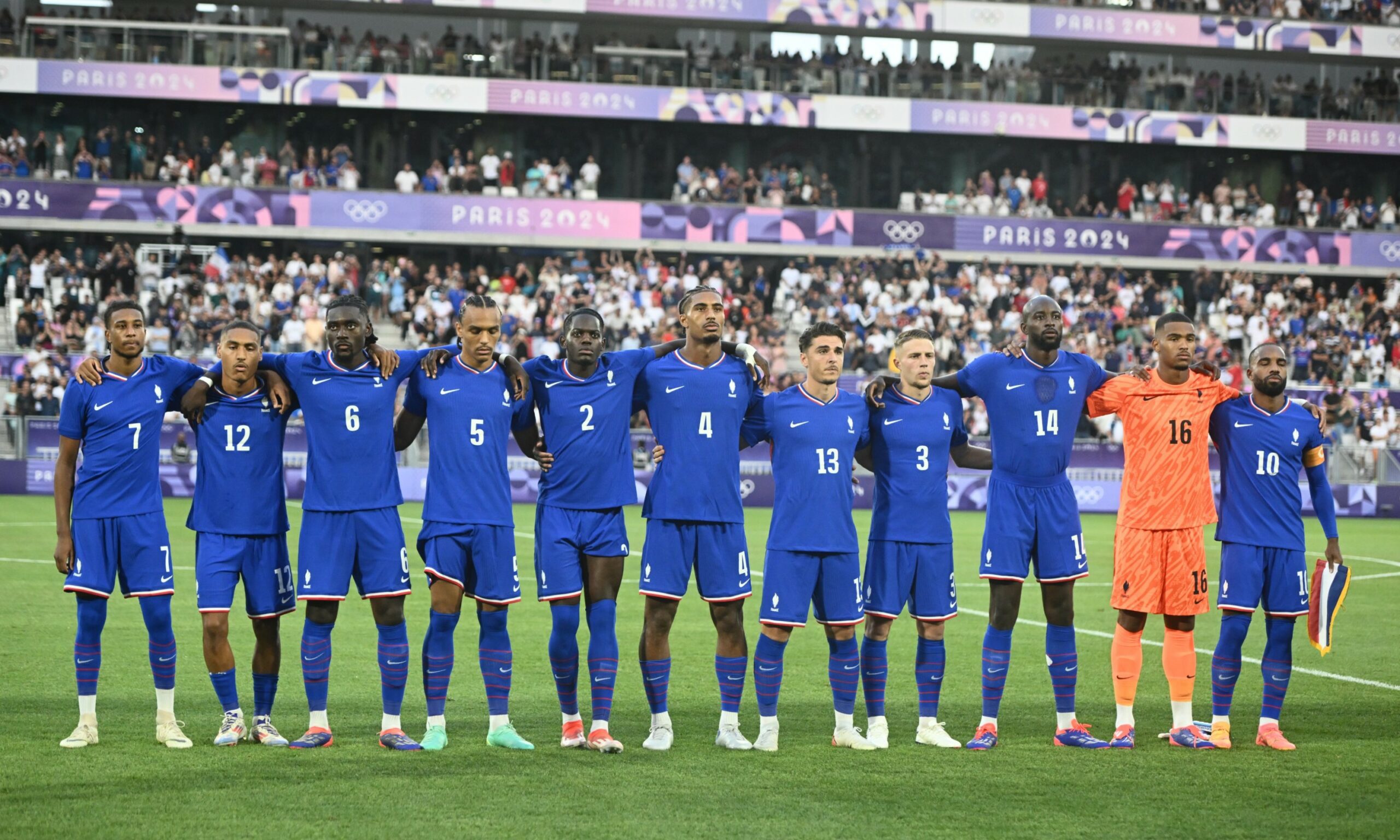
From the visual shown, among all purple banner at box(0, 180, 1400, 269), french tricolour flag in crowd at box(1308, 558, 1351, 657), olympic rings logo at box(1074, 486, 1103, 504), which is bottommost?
olympic rings logo at box(1074, 486, 1103, 504)

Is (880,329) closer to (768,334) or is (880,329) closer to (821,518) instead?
(768,334)

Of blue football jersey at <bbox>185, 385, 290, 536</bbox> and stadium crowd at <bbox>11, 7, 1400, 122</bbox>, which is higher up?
stadium crowd at <bbox>11, 7, 1400, 122</bbox>

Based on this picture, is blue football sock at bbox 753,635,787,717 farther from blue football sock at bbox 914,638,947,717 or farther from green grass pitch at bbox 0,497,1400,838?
blue football sock at bbox 914,638,947,717

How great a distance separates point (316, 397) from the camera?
8164 millimetres

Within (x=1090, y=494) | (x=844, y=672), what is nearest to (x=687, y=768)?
(x=844, y=672)

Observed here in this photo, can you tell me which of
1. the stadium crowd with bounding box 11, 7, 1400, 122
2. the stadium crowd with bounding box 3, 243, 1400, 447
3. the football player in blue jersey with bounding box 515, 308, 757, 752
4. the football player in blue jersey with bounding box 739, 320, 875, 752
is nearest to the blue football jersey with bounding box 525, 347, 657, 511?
the football player in blue jersey with bounding box 515, 308, 757, 752

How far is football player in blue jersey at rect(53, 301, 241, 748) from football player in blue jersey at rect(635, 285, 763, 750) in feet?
8.78

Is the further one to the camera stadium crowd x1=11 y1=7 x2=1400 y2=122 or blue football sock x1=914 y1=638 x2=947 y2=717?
stadium crowd x1=11 y1=7 x2=1400 y2=122

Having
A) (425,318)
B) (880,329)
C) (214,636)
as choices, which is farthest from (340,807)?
(880,329)

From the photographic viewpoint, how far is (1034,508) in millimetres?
8570

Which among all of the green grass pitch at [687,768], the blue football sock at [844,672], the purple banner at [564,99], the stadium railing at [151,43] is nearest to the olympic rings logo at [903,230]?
the purple banner at [564,99]

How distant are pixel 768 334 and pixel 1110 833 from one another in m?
29.3

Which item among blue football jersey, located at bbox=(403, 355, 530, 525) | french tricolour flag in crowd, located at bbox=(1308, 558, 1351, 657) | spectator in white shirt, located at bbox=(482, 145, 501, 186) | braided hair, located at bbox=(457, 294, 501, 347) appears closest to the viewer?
blue football jersey, located at bbox=(403, 355, 530, 525)

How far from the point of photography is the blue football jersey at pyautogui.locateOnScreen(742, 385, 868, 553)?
328 inches
